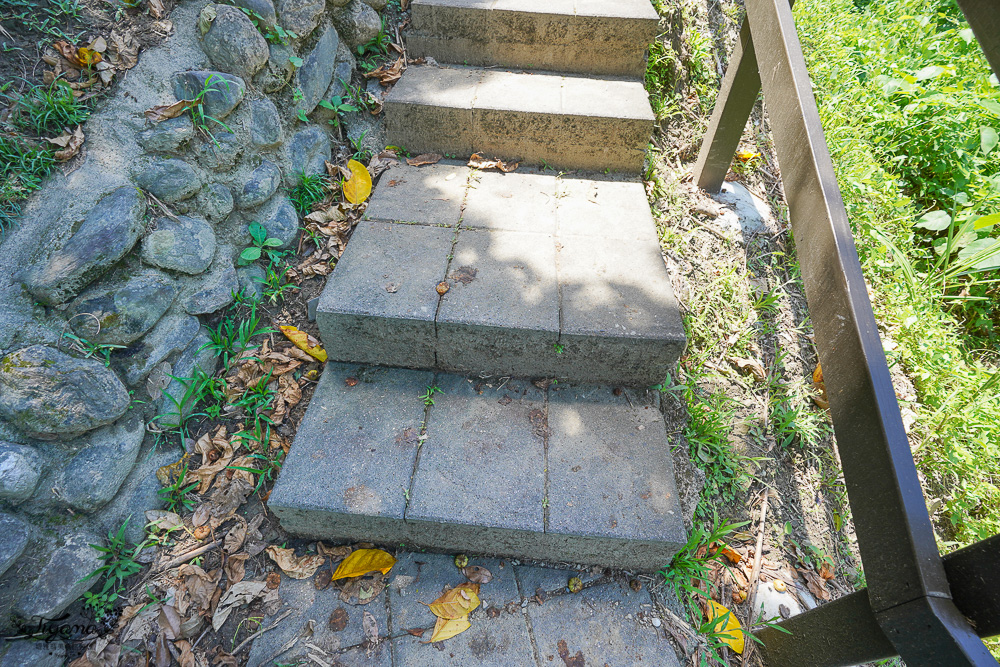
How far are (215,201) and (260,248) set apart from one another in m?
0.27

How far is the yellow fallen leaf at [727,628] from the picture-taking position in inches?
67.0

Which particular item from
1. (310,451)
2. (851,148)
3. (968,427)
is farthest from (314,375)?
(851,148)

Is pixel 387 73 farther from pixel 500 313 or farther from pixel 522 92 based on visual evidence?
pixel 500 313

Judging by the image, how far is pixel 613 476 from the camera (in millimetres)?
1825

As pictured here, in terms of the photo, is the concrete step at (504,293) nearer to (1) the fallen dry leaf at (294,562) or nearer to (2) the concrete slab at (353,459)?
(2) the concrete slab at (353,459)

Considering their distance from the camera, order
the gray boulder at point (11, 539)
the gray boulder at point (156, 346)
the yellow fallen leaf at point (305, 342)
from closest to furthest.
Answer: the gray boulder at point (11, 539)
the gray boulder at point (156, 346)
the yellow fallen leaf at point (305, 342)

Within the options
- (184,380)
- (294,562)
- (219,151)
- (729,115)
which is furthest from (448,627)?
(729,115)

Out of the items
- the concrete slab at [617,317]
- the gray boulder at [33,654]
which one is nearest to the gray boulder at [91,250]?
the gray boulder at [33,654]

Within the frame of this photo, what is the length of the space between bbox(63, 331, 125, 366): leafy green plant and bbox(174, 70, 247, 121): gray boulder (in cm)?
102

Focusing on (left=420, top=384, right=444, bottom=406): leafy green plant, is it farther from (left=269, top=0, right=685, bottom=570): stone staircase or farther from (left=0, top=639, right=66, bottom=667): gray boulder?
(left=0, top=639, right=66, bottom=667): gray boulder

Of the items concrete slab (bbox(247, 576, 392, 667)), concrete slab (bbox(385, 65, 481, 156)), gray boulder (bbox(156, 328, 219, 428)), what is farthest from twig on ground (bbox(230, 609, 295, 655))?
concrete slab (bbox(385, 65, 481, 156))

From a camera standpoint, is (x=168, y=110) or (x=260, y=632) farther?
(x=168, y=110)

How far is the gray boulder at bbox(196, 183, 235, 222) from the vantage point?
2081mm

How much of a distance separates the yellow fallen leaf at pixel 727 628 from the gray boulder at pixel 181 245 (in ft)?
7.90
